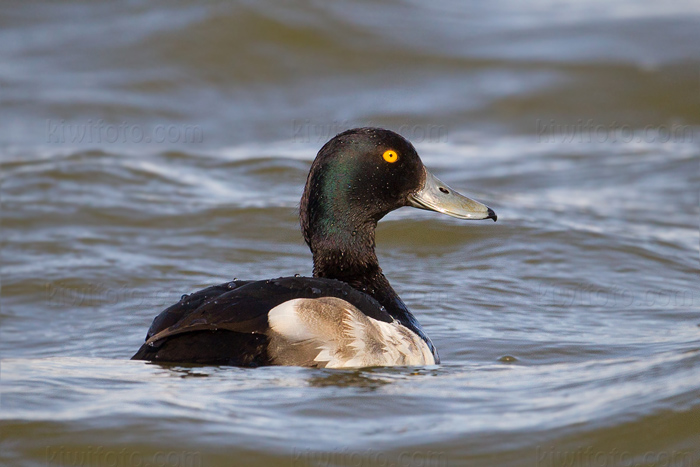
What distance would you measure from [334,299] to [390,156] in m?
1.33

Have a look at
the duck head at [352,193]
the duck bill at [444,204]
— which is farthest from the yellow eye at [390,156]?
the duck bill at [444,204]

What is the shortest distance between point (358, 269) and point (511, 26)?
11620 millimetres

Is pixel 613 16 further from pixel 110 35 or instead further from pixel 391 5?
pixel 110 35

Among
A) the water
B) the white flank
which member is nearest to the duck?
the white flank

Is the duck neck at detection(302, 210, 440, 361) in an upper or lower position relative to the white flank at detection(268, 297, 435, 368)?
upper

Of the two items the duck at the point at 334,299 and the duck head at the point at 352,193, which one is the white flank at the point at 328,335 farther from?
the duck head at the point at 352,193

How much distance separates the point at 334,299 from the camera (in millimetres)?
5766

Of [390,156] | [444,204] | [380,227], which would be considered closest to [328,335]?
[390,156]

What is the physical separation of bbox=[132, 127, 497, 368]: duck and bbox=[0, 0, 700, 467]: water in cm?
13

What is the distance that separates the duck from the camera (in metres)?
5.51

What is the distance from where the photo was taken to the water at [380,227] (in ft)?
17.1

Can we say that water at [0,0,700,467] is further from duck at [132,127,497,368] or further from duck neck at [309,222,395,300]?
duck neck at [309,222,395,300]

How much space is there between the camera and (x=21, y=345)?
779cm

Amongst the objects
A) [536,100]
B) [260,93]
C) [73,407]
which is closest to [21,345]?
[73,407]
